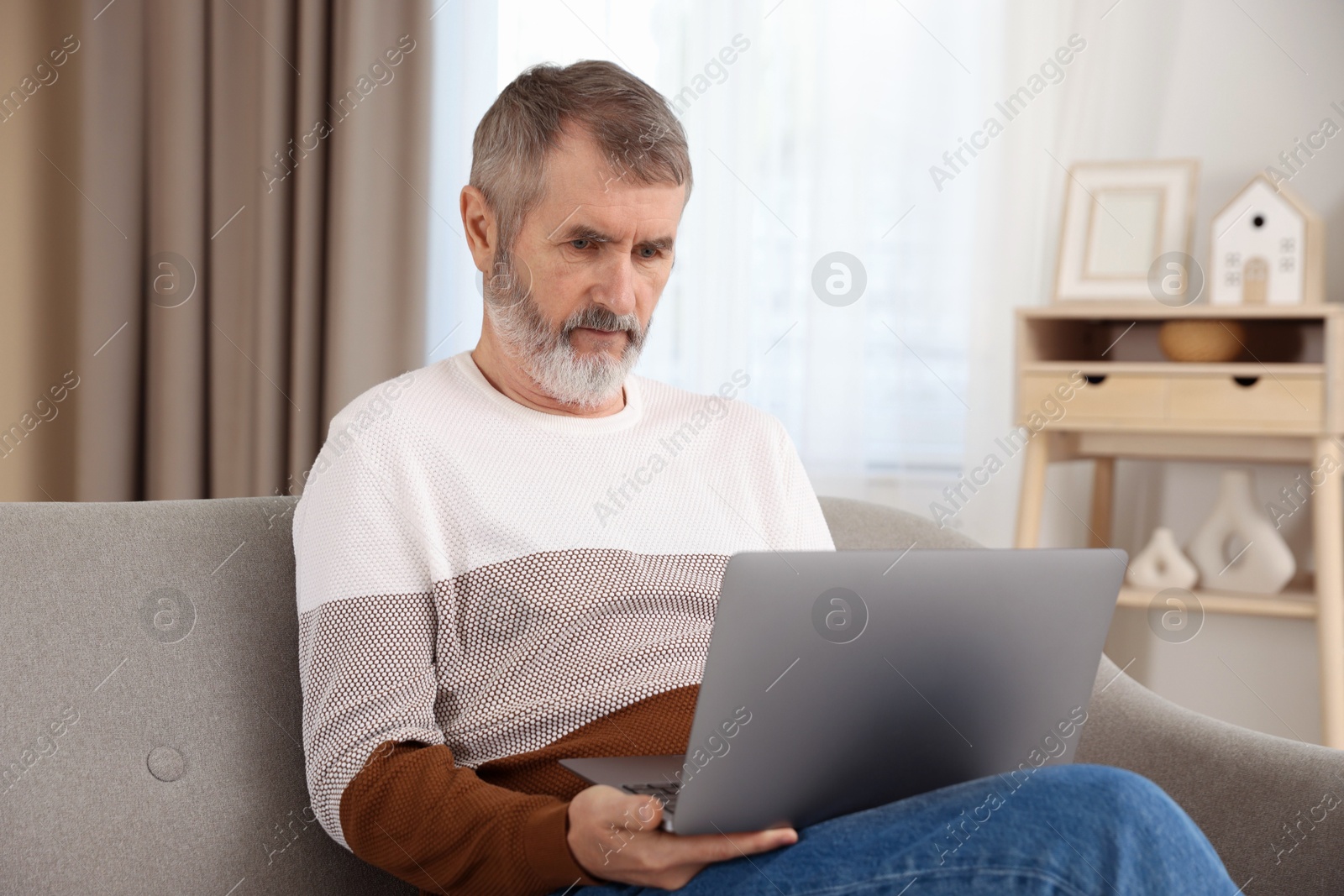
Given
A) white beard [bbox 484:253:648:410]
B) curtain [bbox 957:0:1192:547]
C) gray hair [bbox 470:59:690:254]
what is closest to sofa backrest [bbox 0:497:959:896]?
white beard [bbox 484:253:648:410]

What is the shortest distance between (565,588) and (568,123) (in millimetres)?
428

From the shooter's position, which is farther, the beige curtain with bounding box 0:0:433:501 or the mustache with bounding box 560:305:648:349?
the beige curtain with bounding box 0:0:433:501

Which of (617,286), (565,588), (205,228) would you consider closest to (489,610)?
(565,588)

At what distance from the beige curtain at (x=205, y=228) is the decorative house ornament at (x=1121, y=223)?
1299 millimetres

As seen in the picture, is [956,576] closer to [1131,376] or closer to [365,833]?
[365,833]

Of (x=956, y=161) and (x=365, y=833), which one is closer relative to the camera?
(x=365, y=833)

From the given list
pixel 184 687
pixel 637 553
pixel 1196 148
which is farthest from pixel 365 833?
pixel 1196 148

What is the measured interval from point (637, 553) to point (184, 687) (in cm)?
40

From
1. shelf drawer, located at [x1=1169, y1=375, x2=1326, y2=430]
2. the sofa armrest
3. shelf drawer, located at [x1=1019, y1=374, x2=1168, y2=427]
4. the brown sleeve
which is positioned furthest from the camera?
shelf drawer, located at [x1=1019, y1=374, x2=1168, y2=427]

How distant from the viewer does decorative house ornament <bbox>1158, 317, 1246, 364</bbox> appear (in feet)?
6.78

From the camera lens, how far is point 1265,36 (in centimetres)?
223

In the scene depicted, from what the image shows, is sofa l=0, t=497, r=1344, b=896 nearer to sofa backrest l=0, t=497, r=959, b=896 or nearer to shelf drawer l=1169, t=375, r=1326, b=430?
sofa backrest l=0, t=497, r=959, b=896

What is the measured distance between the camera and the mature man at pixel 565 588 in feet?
2.38

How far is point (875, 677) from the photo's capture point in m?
0.74
